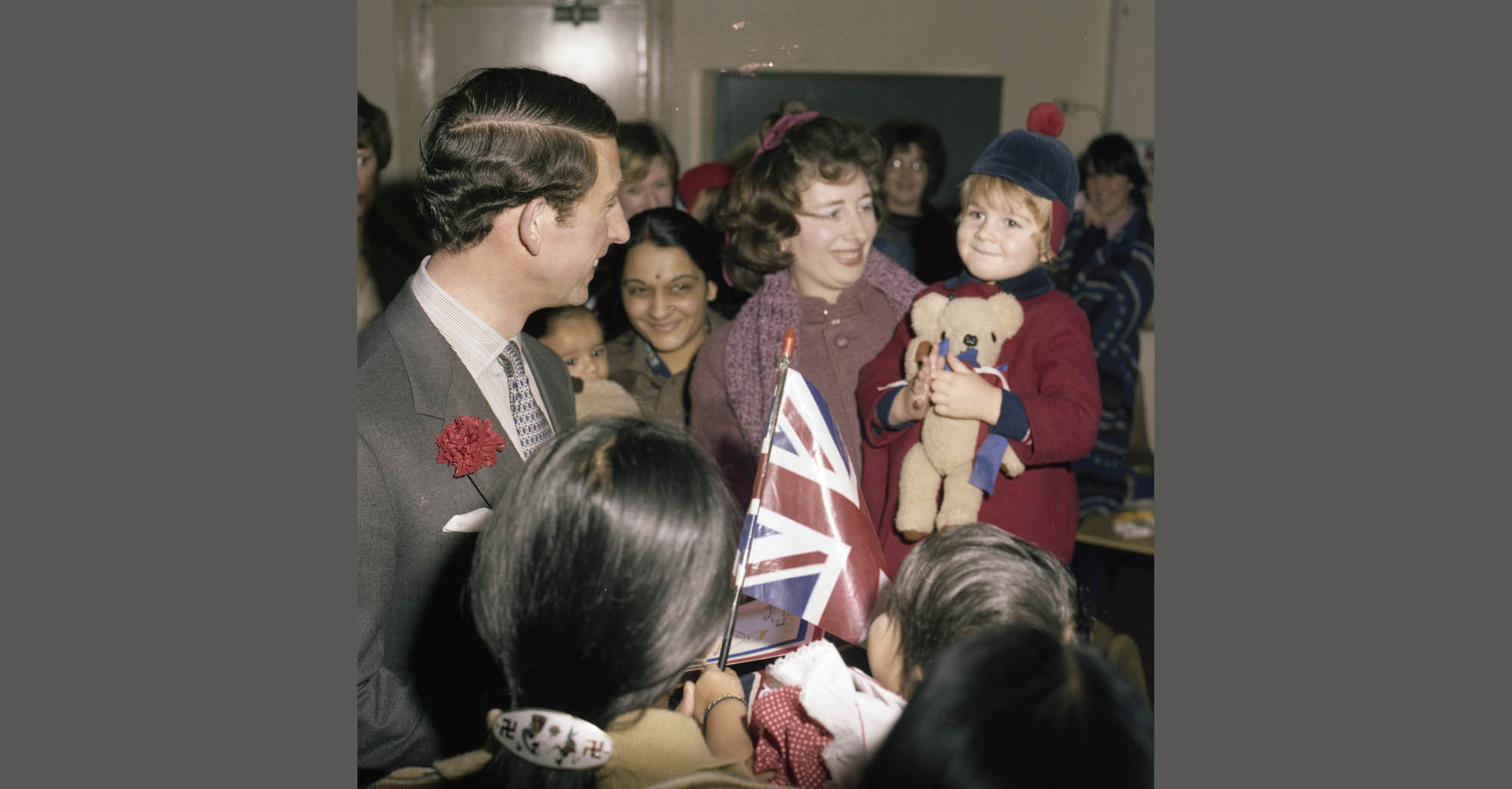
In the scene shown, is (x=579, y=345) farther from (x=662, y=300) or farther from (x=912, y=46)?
(x=912, y=46)

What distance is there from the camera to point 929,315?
7.91 ft

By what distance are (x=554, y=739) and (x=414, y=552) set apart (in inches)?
25.3

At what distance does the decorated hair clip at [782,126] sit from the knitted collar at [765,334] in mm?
292

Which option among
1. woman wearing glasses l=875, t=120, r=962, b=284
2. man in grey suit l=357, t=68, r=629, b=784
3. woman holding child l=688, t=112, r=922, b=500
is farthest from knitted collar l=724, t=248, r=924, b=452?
man in grey suit l=357, t=68, r=629, b=784

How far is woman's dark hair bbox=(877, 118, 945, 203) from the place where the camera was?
2.71 meters

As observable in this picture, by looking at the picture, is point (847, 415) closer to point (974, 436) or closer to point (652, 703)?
point (974, 436)

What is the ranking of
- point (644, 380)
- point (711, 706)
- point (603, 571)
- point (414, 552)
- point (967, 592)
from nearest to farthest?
point (603, 571) → point (967, 592) → point (711, 706) → point (414, 552) → point (644, 380)

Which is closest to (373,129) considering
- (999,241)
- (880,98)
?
(880,98)

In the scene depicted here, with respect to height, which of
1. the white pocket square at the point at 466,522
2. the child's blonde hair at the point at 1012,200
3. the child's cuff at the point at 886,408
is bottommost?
the white pocket square at the point at 466,522

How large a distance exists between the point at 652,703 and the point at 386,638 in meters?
0.74

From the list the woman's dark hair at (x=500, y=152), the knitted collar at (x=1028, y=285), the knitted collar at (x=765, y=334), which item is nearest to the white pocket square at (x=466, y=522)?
the woman's dark hair at (x=500, y=152)

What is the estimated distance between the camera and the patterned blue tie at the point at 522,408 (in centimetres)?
237

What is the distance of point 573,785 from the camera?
5.83ft

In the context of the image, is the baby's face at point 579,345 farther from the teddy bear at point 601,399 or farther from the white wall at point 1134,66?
the white wall at point 1134,66
